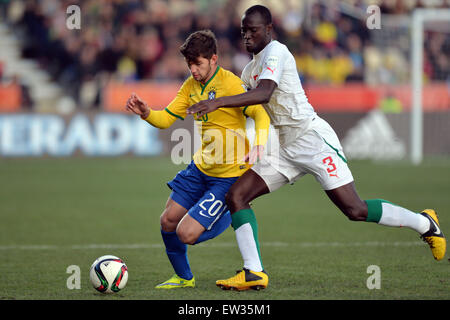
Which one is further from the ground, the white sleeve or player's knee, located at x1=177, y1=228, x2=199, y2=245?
the white sleeve

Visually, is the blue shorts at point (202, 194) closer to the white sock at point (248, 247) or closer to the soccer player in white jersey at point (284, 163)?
the soccer player in white jersey at point (284, 163)

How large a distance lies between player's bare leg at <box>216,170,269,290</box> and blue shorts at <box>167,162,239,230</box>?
0.13 m

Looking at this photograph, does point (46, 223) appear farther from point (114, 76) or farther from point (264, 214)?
point (114, 76)

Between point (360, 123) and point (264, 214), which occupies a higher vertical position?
point (360, 123)

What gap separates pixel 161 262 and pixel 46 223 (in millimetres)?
3215

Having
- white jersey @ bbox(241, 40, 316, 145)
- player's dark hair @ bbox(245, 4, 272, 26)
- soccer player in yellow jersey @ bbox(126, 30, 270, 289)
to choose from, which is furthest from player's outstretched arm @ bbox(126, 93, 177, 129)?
player's dark hair @ bbox(245, 4, 272, 26)

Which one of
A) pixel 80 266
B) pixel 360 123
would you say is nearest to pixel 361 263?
pixel 80 266

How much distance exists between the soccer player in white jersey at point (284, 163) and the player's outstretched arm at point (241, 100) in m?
0.02

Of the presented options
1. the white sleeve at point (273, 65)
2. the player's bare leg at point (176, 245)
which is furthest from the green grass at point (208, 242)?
the white sleeve at point (273, 65)

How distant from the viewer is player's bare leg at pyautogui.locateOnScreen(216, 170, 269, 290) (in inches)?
222

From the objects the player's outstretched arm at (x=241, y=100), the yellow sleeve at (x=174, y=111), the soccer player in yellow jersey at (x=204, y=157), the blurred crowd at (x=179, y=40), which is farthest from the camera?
the blurred crowd at (x=179, y=40)

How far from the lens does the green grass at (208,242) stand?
573 centimetres

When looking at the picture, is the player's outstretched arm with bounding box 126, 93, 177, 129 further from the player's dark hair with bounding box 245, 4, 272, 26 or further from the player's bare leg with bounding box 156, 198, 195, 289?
the player's dark hair with bounding box 245, 4, 272, 26

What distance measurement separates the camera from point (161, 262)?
717cm
